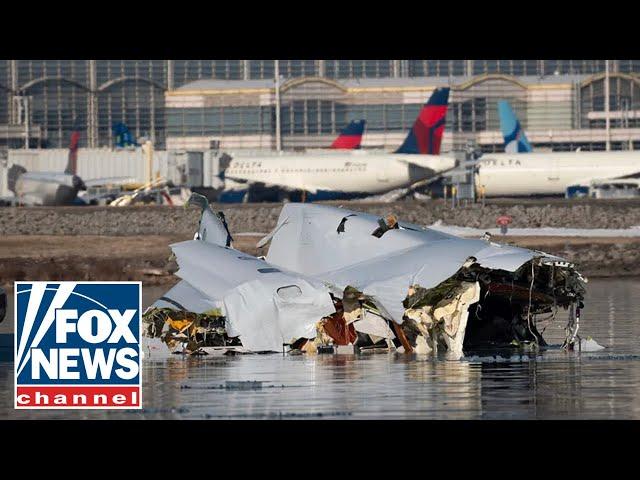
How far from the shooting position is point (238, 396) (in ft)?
70.2

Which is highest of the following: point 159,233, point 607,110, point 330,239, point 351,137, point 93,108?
point 93,108

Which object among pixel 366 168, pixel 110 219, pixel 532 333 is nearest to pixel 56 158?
A: pixel 366 168

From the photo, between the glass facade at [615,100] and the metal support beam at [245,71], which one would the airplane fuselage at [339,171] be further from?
the metal support beam at [245,71]

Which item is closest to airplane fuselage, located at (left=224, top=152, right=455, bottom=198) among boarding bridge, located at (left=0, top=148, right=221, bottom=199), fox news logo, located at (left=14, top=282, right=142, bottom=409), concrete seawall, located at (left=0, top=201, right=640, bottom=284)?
boarding bridge, located at (left=0, top=148, right=221, bottom=199)

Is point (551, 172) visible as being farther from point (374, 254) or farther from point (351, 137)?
point (374, 254)

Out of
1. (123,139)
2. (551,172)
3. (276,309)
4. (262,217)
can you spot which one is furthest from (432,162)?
(276,309)

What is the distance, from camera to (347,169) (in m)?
102

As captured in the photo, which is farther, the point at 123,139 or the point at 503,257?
the point at 123,139

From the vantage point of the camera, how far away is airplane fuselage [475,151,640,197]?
10012 centimetres

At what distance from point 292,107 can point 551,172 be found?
45.8m

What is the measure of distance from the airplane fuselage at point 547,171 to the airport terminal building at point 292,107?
33.3 metres

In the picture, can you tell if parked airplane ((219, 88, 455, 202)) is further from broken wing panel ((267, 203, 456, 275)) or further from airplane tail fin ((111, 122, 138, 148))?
broken wing panel ((267, 203, 456, 275))

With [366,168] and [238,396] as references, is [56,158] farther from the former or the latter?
[238,396]

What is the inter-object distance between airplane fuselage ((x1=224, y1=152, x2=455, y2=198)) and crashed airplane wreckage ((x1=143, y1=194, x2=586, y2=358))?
2800 inches
